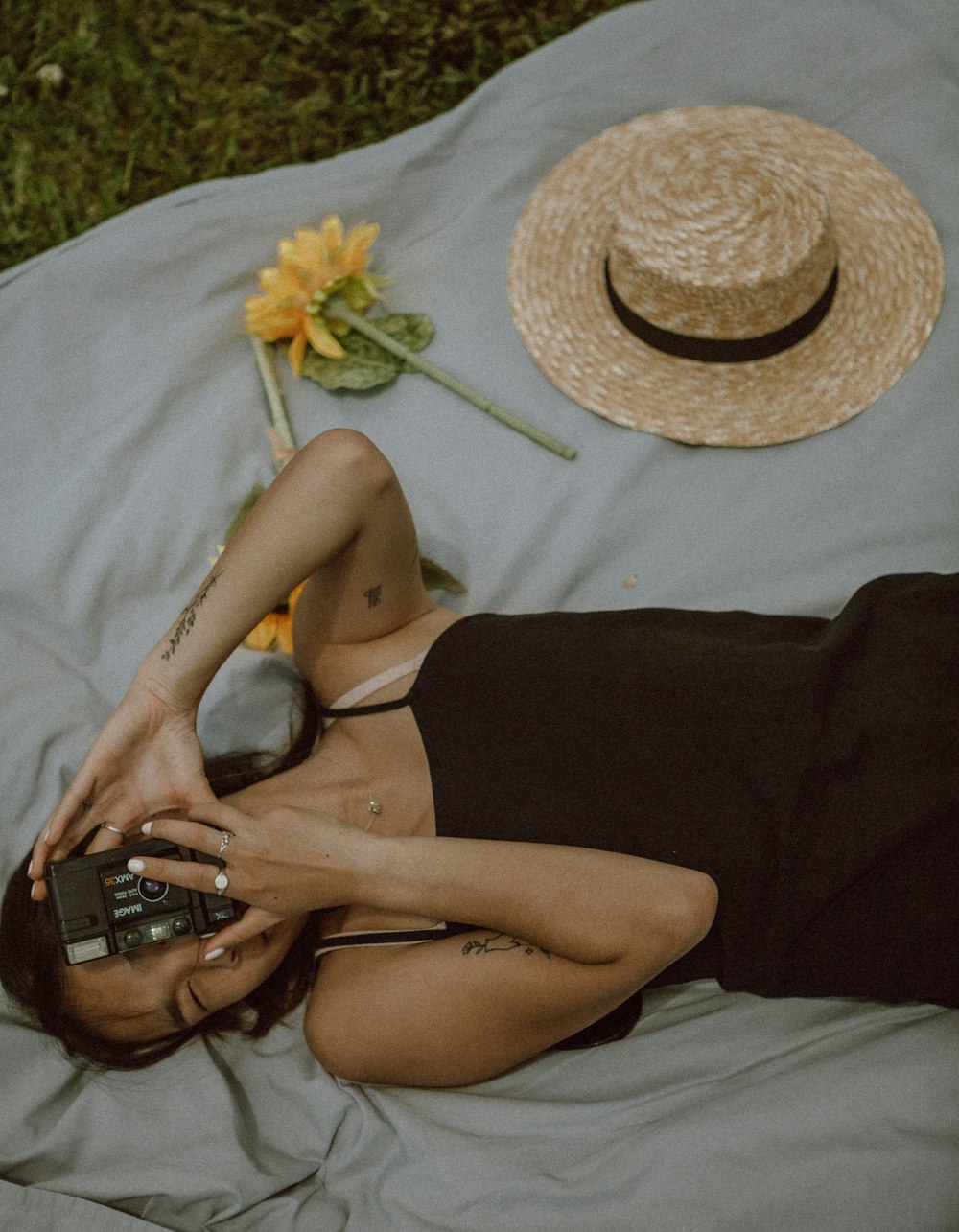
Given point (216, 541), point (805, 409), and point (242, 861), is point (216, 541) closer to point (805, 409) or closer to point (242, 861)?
point (242, 861)

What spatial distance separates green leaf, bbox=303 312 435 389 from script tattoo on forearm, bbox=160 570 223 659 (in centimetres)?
45

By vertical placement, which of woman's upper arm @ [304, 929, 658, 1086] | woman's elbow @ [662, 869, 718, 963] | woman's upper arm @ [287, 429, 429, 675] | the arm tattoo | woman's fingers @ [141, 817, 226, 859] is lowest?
woman's upper arm @ [304, 929, 658, 1086]

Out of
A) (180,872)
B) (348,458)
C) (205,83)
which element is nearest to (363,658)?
(348,458)

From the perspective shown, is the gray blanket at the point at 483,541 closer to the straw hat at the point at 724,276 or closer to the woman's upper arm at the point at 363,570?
the straw hat at the point at 724,276

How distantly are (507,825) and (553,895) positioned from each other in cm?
13

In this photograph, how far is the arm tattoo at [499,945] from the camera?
111 cm

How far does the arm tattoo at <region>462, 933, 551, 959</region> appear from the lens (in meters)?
1.11

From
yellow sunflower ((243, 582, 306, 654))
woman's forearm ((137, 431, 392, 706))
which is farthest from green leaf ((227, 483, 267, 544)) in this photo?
woman's forearm ((137, 431, 392, 706))

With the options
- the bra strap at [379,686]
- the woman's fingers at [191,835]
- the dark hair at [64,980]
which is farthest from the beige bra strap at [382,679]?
the woman's fingers at [191,835]

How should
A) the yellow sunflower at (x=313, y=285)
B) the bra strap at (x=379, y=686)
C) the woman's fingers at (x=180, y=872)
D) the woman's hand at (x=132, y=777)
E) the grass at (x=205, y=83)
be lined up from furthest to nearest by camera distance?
the grass at (x=205, y=83)
the yellow sunflower at (x=313, y=285)
the bra strap at (x=379, y=686)
the woman's hand at (x=132, y=777)
the woman's fingers at (x=180, y=872)

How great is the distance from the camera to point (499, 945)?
113cm

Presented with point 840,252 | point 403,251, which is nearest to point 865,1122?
point 840,252

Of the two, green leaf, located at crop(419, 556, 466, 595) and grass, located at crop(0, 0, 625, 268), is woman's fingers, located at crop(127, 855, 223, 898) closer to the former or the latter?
green leaf, located at crop(419, 556, 466, 595)

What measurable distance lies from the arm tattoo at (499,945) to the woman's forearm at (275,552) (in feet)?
1.49
